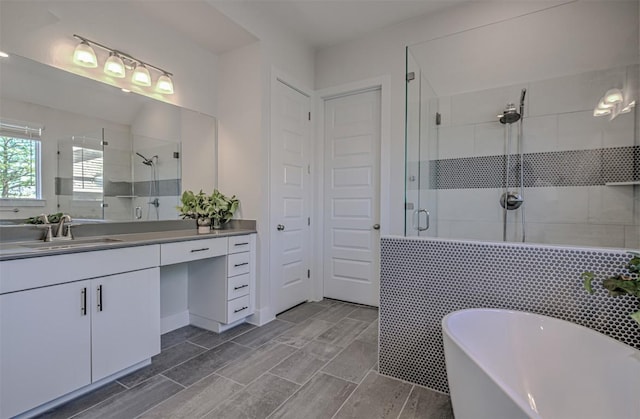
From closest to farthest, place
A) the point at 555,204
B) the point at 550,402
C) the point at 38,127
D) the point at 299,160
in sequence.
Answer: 1. the point at 550,402
2. the point at 38,127
3. the point at 555,204
4. the point at 299,160

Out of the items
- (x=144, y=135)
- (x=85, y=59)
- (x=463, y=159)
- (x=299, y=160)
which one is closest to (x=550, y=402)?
(x=463, y=159)

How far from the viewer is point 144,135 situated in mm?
2404

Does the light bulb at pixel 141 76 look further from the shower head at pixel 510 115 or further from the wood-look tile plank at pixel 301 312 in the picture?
the shower head at pixel 510 115

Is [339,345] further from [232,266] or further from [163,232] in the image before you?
[163,232]

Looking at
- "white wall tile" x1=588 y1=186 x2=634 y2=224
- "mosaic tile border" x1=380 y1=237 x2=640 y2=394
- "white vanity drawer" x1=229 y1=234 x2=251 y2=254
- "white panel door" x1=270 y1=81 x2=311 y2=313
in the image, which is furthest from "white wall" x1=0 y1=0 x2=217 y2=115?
"white wall tile" x1=588 y1=186 x2=634 y2=224

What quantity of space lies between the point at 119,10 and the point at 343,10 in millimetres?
1827

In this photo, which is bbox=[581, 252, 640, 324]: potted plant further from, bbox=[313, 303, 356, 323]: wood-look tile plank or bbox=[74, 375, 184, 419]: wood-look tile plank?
bbox=[74, 375, 184, 419]: wood-look tile plank

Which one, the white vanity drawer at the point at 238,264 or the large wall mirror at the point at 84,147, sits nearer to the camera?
the large wall mirror at the point at 84,147

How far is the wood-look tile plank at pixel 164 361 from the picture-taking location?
1818 millimetres

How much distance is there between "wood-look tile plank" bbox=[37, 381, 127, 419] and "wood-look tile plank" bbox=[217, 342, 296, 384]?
58cm

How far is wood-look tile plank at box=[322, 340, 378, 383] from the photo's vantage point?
1895 millimetres

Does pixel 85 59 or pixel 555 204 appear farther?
pixel 555 204

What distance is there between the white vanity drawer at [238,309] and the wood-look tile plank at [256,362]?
1.27ft

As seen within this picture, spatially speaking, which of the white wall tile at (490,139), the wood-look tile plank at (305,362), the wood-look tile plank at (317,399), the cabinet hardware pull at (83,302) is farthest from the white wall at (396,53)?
the cabinet hardware pull at (83,302)
